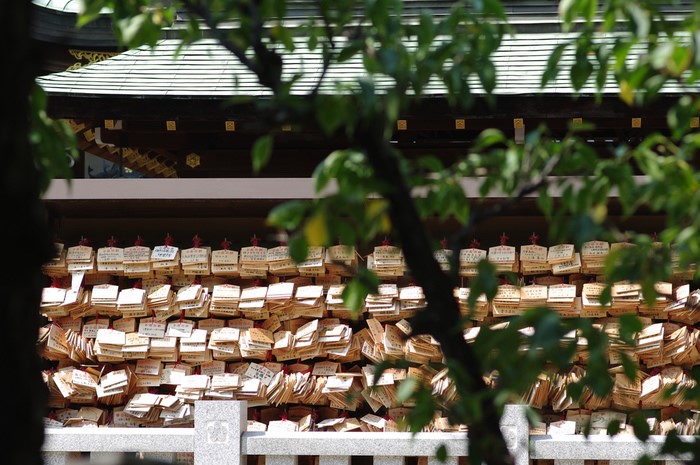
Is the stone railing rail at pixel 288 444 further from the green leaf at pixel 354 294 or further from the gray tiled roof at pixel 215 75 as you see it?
the green leaf at pixel 354 294

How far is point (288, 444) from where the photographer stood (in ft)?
22.0

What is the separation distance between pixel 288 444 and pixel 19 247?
498 cm

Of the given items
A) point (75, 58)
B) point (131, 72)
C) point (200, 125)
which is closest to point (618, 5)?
point (200, 125)

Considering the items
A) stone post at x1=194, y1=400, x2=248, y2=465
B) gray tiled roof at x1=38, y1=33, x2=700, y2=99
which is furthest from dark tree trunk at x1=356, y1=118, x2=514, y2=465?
gray tiled roof at x1=38, y1=33, x2=700, y2=99

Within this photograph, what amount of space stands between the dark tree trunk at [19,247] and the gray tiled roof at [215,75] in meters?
5.40

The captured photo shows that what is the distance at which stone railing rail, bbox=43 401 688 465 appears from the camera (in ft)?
21.6

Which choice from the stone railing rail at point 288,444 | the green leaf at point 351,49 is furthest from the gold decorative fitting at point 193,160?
the green leaf at point 351,49

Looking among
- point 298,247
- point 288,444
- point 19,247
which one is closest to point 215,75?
point 288,444

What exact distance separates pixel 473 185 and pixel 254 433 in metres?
2.48

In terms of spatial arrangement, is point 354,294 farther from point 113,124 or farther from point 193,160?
point 193,160

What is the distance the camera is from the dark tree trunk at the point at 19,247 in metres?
1.92

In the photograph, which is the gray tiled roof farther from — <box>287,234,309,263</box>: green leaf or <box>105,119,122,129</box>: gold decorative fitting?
<box>287,234,309,263</box>: green leaf

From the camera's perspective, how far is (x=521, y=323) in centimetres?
244

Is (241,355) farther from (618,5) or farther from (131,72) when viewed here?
(618,5)
